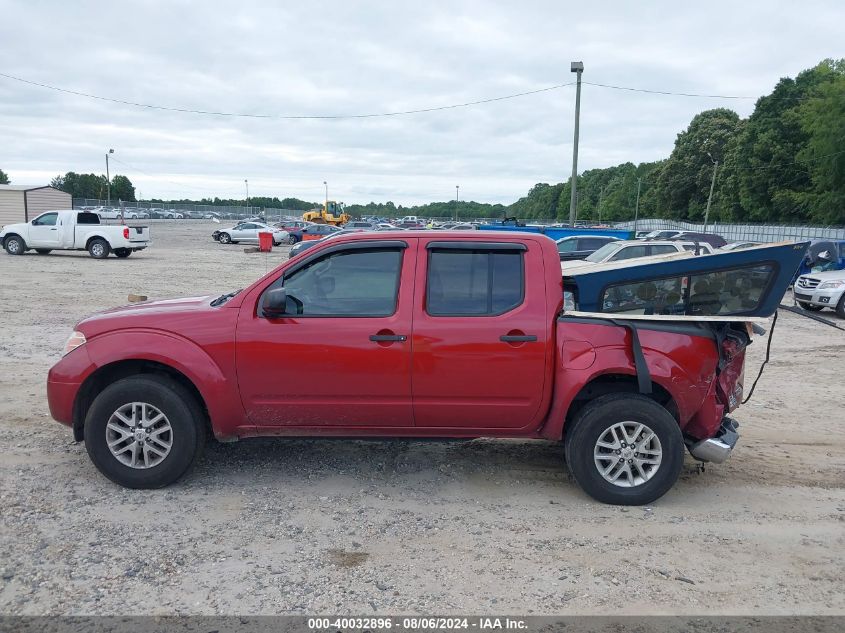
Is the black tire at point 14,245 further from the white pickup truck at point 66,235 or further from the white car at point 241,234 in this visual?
the white car at point 241,234

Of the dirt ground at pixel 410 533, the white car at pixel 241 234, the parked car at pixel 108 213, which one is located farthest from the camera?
the parked car at pixel 108 213

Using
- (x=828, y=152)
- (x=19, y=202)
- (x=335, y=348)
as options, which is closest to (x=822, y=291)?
(x=335, y=348)

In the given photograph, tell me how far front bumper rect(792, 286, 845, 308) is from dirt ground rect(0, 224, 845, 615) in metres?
10.3

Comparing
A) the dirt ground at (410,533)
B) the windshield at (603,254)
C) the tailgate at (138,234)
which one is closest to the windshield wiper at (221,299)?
the dirt ground at (410,533)

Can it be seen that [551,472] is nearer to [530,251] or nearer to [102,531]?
[530,251]

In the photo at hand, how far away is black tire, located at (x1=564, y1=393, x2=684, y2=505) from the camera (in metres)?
4.82

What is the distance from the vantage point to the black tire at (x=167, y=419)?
16.0 ft

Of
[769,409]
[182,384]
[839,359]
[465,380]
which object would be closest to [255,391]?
[182,384]

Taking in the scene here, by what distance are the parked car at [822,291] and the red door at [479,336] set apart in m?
13.3

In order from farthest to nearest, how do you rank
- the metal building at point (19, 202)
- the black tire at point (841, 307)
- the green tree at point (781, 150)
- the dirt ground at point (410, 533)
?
1. the green tree at point (781, 150)
2. the metal building at point (19, 202)
3. the black tire at point (841, 307)
4. the dirt ground at point (410, 533)

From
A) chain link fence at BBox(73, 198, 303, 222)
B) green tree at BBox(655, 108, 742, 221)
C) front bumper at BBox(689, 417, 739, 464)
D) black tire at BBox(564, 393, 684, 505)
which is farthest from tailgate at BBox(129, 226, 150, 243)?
green tree at BBox(655, 108, 742, 221)

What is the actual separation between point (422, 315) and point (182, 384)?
184 cm

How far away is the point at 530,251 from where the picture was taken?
5.06 m

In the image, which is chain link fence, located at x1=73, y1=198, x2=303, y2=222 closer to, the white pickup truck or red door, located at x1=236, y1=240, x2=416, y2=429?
the white pickup truck
